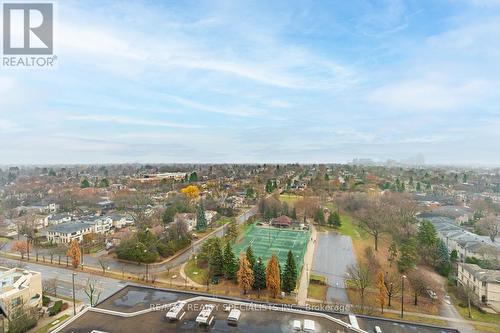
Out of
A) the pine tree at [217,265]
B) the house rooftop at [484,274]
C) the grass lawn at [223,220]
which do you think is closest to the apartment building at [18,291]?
the pine tree at [217,265]

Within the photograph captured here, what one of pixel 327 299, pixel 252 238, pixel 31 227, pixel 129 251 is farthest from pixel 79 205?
pixel 327 299

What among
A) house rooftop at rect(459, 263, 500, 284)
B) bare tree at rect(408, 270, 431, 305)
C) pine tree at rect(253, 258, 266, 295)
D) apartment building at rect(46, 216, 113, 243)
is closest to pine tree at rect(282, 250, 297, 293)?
pine tree at rect(253, 258, 266, 295)

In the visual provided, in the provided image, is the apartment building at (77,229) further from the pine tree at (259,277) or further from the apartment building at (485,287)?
the apartment building at (485,287)

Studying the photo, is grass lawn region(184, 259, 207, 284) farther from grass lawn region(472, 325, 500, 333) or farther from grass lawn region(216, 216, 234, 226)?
grass lawn region(472, 325, 500, 333)

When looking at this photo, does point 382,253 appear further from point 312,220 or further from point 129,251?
point 129,251

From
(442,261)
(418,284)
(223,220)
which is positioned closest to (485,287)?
(418,284)
